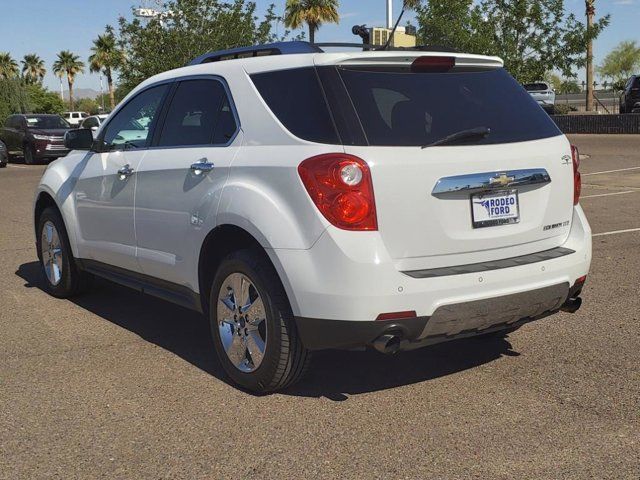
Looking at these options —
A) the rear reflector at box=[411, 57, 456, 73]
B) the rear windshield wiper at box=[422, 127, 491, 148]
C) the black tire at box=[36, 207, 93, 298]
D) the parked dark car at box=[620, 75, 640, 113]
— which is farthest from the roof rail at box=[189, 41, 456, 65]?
the parked dark car at box=[620, 75, 640, 113]

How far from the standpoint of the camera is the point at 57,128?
88.0ft

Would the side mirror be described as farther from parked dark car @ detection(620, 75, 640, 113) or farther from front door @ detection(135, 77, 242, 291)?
parked dark car @ detection(620, 75, 640, 113)

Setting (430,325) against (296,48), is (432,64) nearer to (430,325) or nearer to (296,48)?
(296,48)

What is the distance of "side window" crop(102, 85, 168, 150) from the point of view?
5277 millimetres

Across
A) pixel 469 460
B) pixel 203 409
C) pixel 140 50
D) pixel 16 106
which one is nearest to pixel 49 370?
pixel 203 409

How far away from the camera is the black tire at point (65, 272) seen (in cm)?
636

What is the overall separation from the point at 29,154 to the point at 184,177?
23888mm

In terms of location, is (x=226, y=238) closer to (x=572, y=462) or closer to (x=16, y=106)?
(x=572, y=462)

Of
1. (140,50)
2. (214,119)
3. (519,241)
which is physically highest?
(140,50)

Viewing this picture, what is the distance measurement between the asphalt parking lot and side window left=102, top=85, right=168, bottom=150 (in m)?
1.36

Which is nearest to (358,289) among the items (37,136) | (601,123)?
(37,136)

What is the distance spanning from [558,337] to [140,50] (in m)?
23.2

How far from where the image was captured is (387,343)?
12.2 ft

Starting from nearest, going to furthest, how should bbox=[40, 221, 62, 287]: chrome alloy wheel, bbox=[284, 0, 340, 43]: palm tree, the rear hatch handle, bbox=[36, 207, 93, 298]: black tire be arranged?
the rear hatch handle, bbox=[36, 207, 93, 298]: black tire, bbox=[40, 221, 62, 287]: chrome alloy wheel, bbox=[284, 0, 340, 43]: palm tree
